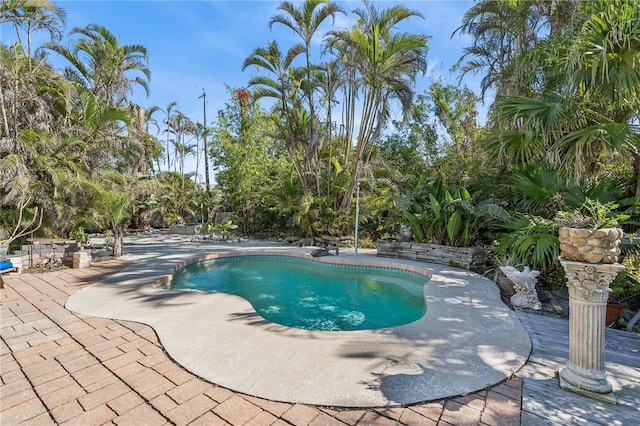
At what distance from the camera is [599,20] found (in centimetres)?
394

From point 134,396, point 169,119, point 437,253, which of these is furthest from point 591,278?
point 169,119

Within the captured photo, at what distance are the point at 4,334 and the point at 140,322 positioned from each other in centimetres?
140

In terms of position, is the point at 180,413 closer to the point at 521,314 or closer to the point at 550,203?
the point at 521,314

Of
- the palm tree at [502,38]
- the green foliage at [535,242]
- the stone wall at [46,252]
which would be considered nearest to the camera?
the green foliage at [535,242]

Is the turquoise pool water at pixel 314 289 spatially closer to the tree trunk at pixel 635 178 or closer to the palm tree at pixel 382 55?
the tree trunk at pixel 635 178

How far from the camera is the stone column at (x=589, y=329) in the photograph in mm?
2374

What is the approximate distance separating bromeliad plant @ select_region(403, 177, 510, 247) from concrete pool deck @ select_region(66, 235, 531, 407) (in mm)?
2723

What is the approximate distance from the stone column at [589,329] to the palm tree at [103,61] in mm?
13275

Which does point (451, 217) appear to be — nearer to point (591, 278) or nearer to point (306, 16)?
point (591, 278)

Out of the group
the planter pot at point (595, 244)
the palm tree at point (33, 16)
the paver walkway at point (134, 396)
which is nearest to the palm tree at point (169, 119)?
the palm tree at point (33, 16)

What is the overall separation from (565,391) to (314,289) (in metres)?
4.76

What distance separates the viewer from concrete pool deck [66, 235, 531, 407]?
2.47 meters

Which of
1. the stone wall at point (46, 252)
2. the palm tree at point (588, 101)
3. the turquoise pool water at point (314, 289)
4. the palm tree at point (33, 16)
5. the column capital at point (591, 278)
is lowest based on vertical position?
the turquoise pool water at point (314, 289)

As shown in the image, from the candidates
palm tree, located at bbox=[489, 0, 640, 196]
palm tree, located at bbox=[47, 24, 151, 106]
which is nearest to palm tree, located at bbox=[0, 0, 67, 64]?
palm tree, located at bbox=[47, 24, 151, 106]
